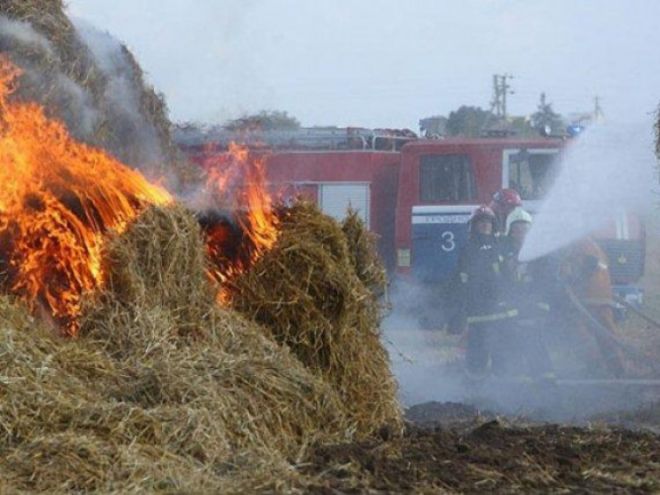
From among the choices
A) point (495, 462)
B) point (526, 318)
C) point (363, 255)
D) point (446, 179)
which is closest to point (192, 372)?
point (495, 462)

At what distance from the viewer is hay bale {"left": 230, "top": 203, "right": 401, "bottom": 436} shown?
9.59m

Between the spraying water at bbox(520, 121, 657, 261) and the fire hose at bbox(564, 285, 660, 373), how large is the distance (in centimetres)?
164

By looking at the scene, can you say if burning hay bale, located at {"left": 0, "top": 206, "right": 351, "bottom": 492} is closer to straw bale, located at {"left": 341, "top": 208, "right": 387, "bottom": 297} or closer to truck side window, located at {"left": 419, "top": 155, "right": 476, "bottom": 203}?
straw bale, located at {"left": 341, "top": 208, "right": 387, "bottom": 297}

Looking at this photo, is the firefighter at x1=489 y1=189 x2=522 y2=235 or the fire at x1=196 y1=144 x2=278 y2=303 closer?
the fire at x1=196 y1=144 x2=278 y2=303

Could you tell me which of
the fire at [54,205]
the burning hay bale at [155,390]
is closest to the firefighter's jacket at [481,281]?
the fire at [54,205]

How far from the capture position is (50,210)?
9.20 meters

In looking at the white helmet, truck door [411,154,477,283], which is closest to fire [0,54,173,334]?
the white helmet

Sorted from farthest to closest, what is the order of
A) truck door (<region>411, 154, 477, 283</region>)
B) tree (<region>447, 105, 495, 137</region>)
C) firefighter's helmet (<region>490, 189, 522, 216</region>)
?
tree (<region>447, 105, 495, 137</region>)
truck door (<region>411, 154, 477, 283</region>)
firefighter's helmet (<region>490, 189, 522, 216</region>)

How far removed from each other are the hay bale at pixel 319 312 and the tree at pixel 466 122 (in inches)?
638

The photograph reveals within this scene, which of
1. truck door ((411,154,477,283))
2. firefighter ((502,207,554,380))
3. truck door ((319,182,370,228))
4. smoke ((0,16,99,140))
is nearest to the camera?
smoke ((0,16,99,140))

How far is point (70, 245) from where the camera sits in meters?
Answer: 9.10

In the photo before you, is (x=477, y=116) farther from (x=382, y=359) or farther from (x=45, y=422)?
(x=45, y=422)

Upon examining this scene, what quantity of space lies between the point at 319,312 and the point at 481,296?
508 cm

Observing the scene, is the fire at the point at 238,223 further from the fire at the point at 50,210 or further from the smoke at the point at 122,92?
the fire at the point at 50,210
